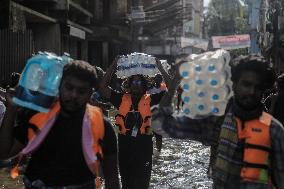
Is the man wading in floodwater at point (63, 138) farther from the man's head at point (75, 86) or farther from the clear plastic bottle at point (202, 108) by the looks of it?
the clear plastic bottle at point (202, 108)

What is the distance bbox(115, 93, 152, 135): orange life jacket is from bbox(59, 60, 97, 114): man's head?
2740 mm

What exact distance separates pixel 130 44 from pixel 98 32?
32.3 ft

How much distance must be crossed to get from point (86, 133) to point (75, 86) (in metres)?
0.31

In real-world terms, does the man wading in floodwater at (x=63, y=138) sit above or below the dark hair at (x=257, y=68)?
below

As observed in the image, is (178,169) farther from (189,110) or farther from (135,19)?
(135,19)

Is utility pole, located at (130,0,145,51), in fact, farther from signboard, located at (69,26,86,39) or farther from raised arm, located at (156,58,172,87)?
raised arm, located at (156,58,172,87)

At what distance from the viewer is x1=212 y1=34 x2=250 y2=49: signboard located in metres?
30.1

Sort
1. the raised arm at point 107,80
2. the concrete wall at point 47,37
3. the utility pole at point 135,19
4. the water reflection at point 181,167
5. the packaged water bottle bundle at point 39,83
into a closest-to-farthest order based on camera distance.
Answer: the packaged water bottle bundle at point 39,83, the raised arm at point 107,80, the water reflection at point 181,167, the concrete wall at point 47,37, the utility pole at point 135,19

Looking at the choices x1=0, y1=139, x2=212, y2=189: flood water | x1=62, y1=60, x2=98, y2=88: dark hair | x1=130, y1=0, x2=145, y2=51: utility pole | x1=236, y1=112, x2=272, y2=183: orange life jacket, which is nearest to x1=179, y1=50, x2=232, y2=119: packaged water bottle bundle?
x1=236, y1=112, x2=272, y2=183: orange life jacket

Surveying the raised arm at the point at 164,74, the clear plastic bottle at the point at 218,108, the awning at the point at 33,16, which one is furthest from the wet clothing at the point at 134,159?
the awning at the point at 33,16

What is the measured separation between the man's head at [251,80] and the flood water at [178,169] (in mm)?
4810

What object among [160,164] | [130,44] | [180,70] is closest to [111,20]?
[130,44]

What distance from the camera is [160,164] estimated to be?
9.87 meters

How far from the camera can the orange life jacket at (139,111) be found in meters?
6.36
